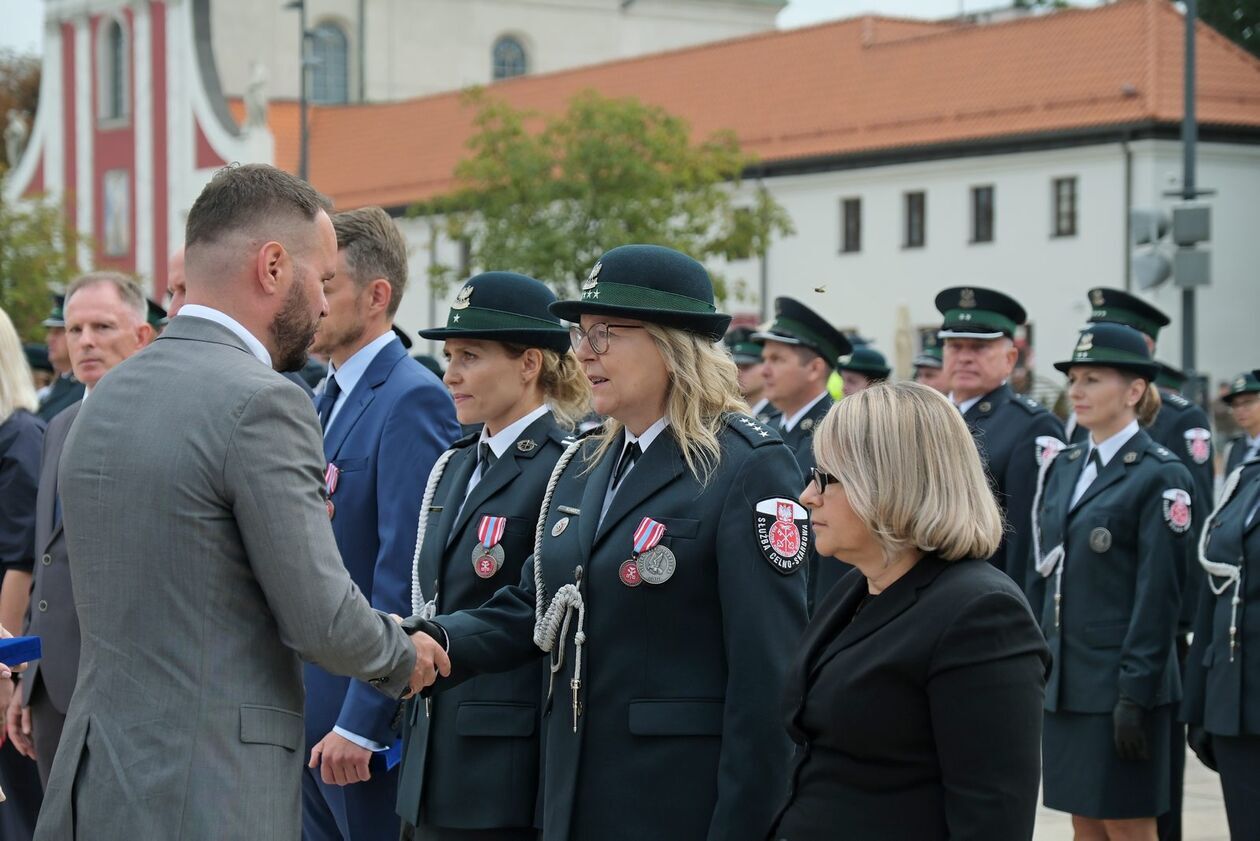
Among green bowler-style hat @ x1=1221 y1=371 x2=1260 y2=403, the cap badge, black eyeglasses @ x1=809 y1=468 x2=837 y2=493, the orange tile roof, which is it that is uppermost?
the orange tile roof

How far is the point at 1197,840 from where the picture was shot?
361 inches

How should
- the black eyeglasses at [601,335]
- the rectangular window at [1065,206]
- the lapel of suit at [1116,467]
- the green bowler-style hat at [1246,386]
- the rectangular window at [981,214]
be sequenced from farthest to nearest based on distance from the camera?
the rectangular window at [981,214], the rectangular window at [1065,206], the green bowler-style hat at [1246,386], the lapel of suit at [1116,467], the black eyeglasses at [601,335]

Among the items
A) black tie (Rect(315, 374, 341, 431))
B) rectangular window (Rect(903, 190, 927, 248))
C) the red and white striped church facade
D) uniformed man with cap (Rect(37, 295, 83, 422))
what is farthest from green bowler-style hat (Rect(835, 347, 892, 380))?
the red and white striped church facade

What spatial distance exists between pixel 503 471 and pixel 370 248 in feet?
3.53

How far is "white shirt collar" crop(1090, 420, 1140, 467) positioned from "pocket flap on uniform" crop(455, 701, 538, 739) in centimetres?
341

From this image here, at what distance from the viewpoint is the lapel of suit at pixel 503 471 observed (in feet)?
18.3

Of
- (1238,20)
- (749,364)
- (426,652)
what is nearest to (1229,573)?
(426,652)

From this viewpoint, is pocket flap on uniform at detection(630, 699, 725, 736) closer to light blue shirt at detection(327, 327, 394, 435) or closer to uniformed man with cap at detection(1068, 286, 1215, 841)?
light blue shirt at detection(327, 327, 394, 435)

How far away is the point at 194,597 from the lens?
159 inches

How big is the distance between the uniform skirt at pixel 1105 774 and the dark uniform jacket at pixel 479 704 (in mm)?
2914

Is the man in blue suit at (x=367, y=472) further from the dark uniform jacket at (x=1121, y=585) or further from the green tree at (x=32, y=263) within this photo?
the green tree at (x=32, y=263)

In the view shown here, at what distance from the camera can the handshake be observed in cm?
482

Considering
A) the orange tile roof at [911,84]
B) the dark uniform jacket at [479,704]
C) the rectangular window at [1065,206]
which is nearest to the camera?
the dark uniform jacket at [479,704]

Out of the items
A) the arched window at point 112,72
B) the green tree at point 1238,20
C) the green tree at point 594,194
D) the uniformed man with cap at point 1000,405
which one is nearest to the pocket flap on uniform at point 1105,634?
the uniformed man with cap at point 1000,405
